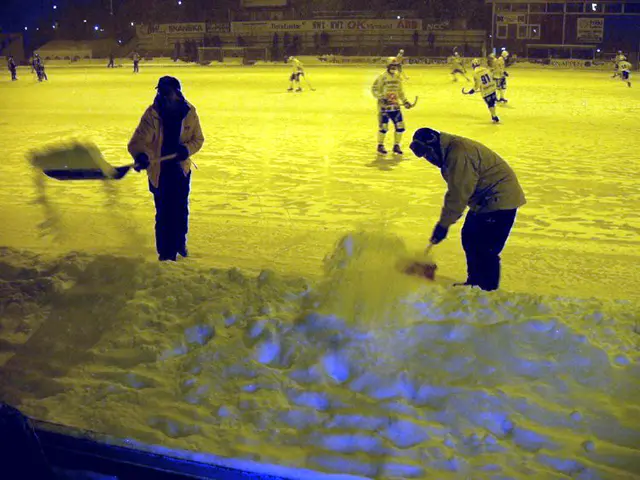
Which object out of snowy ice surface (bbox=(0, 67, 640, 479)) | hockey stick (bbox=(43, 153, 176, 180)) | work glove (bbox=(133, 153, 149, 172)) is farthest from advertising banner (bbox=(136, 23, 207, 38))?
work glove (bbox=(133, 153, 149, 172))

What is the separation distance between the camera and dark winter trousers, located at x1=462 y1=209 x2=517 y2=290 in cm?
487

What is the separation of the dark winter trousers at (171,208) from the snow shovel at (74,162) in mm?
684

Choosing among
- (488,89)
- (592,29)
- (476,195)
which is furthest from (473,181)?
(592,29)

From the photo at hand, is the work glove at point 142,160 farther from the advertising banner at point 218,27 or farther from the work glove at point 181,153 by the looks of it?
the advertising banner at point 218,27

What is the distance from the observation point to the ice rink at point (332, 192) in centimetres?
647

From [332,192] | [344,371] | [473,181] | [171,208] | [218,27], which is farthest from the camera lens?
[218,27]

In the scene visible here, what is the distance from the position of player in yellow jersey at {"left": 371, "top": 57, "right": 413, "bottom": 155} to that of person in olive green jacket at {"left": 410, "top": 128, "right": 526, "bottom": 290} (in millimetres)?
6915

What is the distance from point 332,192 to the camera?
8.98 metres

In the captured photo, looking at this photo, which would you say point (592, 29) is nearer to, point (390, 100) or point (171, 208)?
point (390, 100)

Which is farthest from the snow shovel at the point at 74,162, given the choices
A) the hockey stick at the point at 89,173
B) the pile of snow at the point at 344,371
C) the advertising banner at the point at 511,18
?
the advertising banner at the point at 511,18

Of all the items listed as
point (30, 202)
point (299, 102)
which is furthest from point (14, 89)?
point (30, 202)

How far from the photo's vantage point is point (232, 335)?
12.6 feet

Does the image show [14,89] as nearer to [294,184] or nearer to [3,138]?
[3,138]

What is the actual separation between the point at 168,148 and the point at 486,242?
255 cm
